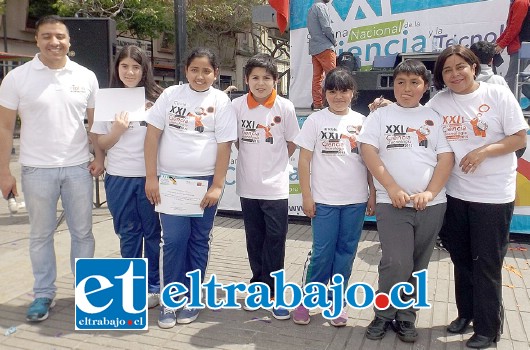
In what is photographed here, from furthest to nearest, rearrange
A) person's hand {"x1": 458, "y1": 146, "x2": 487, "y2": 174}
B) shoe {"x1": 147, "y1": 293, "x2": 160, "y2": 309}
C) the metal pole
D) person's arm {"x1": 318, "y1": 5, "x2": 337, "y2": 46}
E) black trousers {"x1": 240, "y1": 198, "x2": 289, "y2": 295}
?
person's arm {"x1": 318, "y1": 5, "x2": 337, "y2": 46} < the metal pole < shoe {"x1": 147, "y1": 293, "x2": 160, "y2": 309} < black trousers {"x1": 240, "y1": 198, "x2": 289, "y2": 295} < person's hand {"x1": 458, "y1": 146, "x2": 487, "y2": 174}

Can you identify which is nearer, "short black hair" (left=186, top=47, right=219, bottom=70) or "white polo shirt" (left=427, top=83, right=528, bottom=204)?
"white polo shirt" (left=427, top=83, right=528, bottom=204)

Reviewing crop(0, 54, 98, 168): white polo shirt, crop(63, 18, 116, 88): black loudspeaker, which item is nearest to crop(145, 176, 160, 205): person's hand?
crop(0, 54, 98, 168): white polo shirt

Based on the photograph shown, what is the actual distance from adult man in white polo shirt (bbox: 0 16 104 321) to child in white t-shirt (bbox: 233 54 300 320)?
1.02m

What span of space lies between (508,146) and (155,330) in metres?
2.41

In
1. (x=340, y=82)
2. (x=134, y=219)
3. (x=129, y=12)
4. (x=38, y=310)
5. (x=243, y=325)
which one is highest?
(x=129, y=12)

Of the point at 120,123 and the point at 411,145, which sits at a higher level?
the point at 120,123

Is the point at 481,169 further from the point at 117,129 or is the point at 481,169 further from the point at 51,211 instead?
the point at 51,211

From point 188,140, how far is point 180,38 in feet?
11.2

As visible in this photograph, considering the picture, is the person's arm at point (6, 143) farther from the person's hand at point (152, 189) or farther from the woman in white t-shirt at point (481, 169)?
the woman in white t-shirt at point (481, 169)

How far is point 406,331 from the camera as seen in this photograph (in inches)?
118

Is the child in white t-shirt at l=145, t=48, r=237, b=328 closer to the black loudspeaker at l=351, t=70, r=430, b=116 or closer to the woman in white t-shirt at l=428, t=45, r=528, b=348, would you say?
the woman in white t-shirt at l=428, t=45, r=528, b=348

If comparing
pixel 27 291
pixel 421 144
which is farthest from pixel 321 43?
pixel 27 291

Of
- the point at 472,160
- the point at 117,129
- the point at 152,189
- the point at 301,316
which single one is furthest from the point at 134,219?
the point at 472,160

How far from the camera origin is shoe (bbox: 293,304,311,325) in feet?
10.6
